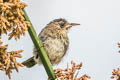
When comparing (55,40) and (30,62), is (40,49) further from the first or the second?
(30,62)

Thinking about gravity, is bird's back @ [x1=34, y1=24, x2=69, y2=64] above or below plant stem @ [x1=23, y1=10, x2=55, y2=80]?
below

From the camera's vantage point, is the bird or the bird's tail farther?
the bird's tail

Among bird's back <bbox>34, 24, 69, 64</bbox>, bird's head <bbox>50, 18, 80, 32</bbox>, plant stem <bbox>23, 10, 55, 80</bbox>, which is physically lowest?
bird's back <bbox>34, 24, 69, 64</bbox>

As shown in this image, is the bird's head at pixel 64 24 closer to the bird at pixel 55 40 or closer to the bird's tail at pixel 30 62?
the bird at pixel 55 40

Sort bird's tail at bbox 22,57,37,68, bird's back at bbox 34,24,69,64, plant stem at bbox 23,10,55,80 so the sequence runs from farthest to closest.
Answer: bird's tail at bbox 22,57,37,68 → bird's back at bbox 34,24,69,64 → plant stem at bbox 23,10,55,80

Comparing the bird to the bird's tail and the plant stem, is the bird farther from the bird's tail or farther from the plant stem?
the plant stem

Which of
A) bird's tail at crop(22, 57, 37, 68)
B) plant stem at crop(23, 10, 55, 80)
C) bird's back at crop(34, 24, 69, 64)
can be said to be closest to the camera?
plant stem at crop(23, 10, 55, 80)

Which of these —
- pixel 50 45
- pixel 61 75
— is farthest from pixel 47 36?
pixel 61 75

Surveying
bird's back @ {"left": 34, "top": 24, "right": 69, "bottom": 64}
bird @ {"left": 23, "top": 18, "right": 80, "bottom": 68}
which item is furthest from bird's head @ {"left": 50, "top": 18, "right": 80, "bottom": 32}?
bird's back @ {"left": 34, "top": 24, "right": 69, "bottom": 64}

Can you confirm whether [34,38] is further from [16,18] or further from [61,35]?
[61,35]

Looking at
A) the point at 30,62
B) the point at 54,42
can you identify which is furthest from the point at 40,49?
the point at 30,62

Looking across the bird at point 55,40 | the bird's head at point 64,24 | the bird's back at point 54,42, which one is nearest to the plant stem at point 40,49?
the bird at point 55,40
